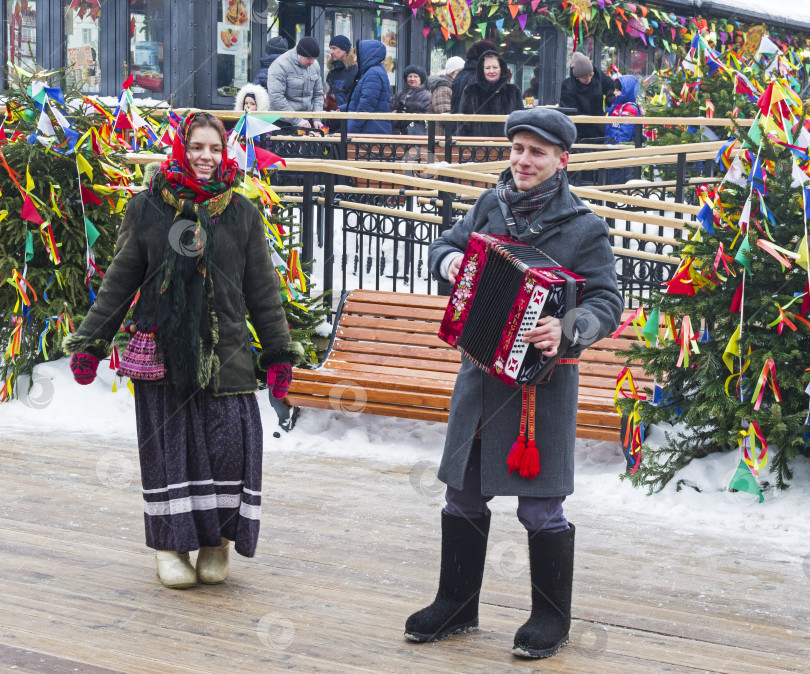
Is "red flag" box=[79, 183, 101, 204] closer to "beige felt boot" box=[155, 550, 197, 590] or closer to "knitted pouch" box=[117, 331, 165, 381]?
"knitted pouch" box=[117, 331, 165, 381]

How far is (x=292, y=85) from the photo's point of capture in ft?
41.6

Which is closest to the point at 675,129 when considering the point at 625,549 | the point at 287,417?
the point at 287,417

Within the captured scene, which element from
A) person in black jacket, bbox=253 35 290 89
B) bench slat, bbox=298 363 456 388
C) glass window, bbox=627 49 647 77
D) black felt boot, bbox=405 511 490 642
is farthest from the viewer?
glass window, bbox=627 49 647 77

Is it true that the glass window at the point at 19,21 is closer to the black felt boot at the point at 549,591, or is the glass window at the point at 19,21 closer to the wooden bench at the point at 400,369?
the wooden bench at the point at 400,369

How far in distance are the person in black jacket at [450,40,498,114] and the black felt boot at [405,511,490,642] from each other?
9621 millimetres

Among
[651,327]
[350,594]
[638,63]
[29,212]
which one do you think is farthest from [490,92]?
[638,63]

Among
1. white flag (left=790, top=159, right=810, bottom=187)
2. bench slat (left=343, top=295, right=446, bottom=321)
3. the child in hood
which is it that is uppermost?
the child in hood

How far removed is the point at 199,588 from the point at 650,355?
2.47 meters

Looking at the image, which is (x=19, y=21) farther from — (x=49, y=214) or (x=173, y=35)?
(x=49, y=214)

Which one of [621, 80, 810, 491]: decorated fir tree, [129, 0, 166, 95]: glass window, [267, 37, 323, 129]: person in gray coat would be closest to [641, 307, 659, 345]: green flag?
[621, 80, 810, 491]: decorated fir tree

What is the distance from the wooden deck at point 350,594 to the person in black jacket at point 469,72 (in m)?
8.38

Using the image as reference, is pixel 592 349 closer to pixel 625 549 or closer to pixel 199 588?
pixel 625 549

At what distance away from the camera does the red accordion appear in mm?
3094

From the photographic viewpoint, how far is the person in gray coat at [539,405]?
3336mm
